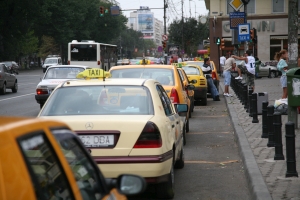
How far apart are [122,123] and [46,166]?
13.9ft

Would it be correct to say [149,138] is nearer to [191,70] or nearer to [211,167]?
[211,167]

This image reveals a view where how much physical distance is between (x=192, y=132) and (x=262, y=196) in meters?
8.39

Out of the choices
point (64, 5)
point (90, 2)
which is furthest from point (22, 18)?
point (90, 2)

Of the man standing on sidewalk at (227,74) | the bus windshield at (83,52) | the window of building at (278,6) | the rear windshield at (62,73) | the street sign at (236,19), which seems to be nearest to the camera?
the rear windshield at (62,73)

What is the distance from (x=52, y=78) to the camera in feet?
72.3

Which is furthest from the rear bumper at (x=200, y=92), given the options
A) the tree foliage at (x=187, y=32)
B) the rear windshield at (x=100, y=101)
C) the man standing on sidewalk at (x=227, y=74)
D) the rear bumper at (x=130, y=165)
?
the tree foliage at (x=187, y=32)

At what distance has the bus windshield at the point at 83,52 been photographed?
1913 inches

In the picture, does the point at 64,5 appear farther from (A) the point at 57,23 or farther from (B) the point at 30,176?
(B) the point at 30,176

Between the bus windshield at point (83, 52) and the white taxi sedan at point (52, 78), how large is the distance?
1018 inches

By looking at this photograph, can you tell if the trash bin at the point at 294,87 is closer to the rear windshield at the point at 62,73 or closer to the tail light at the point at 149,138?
the tail light at the point at 149,138

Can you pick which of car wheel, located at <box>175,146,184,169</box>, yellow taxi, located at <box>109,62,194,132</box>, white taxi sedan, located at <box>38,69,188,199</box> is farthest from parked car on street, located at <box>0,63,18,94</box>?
white taxi sedan, located at <box>38,69,188,199</box>

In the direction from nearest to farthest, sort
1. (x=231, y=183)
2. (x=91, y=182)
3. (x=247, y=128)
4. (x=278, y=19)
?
1. (x=91, y=182)
2. (x=231, y=183)
3. (x=247, y=128)
4. (x=278, y=19)

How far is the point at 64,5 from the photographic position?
294 ft

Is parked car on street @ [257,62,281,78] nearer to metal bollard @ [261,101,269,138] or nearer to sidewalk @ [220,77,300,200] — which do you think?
sidewalk @ [220,77,300,200]
